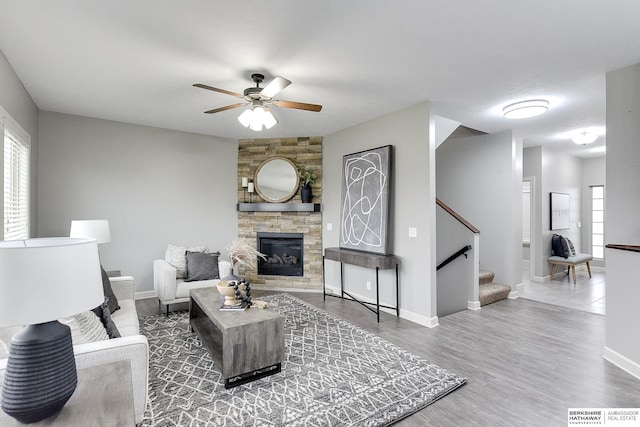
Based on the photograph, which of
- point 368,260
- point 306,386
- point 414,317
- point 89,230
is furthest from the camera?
point 368,260

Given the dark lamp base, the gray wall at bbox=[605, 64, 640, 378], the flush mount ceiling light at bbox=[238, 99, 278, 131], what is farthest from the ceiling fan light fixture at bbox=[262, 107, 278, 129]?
the gray wall at bbox=[605, 64, 640, 378]

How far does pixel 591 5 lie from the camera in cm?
200

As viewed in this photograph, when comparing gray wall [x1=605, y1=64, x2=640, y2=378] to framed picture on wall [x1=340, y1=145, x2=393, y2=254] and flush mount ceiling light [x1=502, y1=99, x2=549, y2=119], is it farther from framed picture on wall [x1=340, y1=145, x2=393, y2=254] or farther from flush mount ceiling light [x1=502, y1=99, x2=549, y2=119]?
framed picture on wall [x1=340, y1=145, x2=393, y2=254]

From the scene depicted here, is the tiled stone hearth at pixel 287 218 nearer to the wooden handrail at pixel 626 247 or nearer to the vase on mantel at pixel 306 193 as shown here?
the vase on mantel at pixel 306 193

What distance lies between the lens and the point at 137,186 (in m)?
4.77

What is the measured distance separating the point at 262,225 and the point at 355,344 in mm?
3039

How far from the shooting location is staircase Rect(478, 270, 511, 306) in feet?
14.9

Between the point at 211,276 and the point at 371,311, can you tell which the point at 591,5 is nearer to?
the point at 371,311

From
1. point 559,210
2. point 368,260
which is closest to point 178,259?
point 368,260

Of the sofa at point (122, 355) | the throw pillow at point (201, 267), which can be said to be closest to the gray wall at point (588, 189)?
the throw pillow at point (201, 267)

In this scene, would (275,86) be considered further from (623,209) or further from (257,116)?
(623,209)

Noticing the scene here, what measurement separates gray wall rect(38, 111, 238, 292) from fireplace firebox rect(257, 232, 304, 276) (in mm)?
632

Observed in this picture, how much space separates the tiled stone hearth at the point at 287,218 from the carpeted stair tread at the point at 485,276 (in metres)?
2.56

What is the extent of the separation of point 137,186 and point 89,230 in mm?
1450
